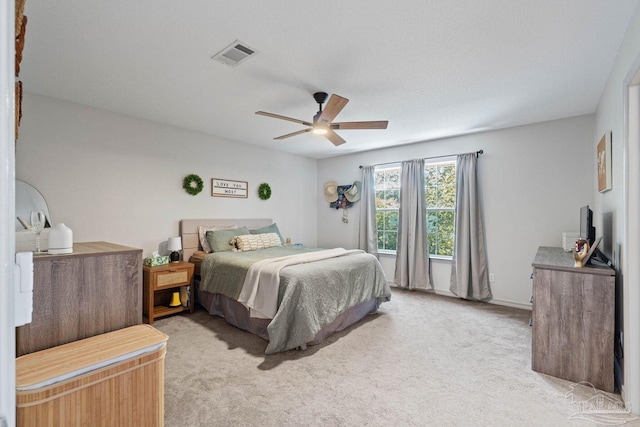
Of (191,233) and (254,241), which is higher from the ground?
(191,233)

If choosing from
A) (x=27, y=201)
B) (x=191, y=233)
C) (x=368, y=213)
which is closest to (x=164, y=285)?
(x=191, y=233)

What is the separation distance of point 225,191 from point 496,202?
4050mm

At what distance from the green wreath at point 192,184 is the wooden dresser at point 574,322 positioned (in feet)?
13.4

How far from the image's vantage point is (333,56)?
2303 mm

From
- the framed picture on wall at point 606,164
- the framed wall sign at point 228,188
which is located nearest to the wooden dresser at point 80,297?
the framed wall sign at point 228,188

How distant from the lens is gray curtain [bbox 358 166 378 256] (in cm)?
538

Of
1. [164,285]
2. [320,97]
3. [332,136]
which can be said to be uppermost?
[320,97]

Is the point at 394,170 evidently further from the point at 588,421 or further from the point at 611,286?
the point at 588,421

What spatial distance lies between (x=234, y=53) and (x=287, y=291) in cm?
201

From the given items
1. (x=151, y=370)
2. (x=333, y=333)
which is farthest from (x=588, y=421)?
(x=151, y=370)

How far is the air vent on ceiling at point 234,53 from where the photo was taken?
217 centimetres

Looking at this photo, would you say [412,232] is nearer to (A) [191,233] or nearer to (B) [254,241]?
(B) [254,241]

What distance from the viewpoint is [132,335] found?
1433 millimetres

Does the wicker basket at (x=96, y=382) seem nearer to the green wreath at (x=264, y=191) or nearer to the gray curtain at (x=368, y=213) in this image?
the green wreath at (x=264, y=191)
